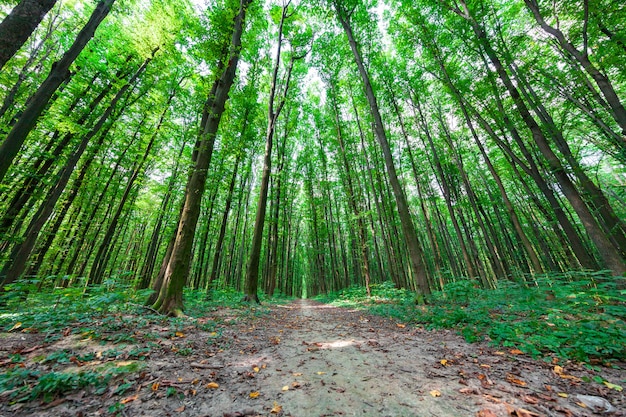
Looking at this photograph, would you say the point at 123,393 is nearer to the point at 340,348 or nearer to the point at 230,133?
the point at 340,348

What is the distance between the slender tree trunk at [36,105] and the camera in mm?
3352

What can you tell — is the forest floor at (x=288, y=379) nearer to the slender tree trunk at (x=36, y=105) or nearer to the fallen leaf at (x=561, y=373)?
the fallen leaf at (x=561, y=373)

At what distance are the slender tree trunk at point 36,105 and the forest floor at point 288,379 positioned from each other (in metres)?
2.78

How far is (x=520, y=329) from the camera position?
3.97m

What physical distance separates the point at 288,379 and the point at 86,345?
9.97ft

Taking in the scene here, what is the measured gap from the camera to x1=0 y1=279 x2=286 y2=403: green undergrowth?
2.19 metres

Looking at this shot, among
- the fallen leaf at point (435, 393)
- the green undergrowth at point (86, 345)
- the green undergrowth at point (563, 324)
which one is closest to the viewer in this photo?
the green undergrowth at point (86, 345)

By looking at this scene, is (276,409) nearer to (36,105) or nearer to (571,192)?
(36,105)

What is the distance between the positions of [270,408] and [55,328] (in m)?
4.32

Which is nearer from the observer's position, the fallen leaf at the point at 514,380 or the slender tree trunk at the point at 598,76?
the fallen leaf at the point at 514,380

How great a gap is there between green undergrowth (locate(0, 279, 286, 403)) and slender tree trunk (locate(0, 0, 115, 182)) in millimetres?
2528

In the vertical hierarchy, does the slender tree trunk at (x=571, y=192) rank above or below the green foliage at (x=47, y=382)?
above

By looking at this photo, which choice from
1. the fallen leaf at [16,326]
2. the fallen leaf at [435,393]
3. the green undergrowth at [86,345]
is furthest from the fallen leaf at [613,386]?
the fallen leaf at [16,326]

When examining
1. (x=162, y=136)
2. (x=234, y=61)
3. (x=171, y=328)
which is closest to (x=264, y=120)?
(x=162, y=136)
